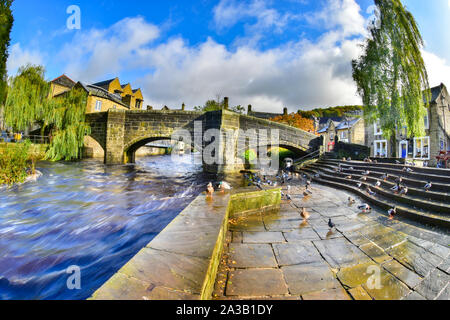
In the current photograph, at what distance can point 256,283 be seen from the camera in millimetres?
2088

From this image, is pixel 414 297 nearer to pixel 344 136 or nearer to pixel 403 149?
pixel 403 149

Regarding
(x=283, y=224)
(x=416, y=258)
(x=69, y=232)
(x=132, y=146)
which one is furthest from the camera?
(x=132, y=146)

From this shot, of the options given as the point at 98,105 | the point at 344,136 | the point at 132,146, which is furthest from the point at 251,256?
the point at 344,136

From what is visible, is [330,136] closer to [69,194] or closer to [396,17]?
[396,17]

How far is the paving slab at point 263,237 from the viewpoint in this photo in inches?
125

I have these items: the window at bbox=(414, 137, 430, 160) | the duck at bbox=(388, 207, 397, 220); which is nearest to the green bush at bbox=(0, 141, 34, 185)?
the duck at bbox=(388, 207, 397, 220)

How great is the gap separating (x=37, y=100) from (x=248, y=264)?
2124cm

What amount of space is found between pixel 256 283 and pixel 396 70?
16687 millimetres

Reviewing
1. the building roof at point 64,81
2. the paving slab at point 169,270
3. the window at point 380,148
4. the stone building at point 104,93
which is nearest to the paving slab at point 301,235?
the paving slab at point 169,270

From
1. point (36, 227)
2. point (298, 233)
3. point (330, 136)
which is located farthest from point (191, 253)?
point (330, 136)

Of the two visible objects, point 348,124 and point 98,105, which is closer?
point 98,105

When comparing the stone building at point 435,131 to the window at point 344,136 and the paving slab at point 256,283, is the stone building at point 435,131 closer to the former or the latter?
the window at point 344,136

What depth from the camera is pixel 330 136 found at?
1518 inches

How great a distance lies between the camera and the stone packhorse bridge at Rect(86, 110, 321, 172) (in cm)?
1455
